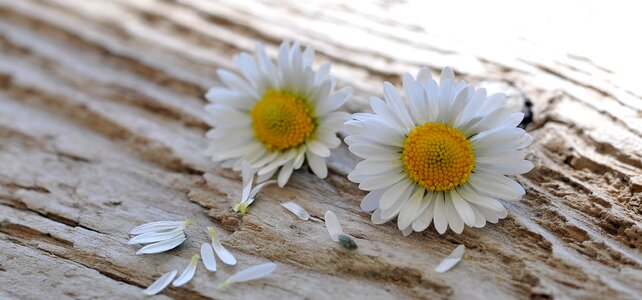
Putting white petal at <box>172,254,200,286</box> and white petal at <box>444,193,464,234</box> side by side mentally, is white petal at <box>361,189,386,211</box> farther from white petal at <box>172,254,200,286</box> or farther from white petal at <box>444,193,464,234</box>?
white petal at <box>172,254,200,286</box>

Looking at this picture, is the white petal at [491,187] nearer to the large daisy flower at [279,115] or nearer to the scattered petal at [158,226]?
the large daisy flower at [279,115]

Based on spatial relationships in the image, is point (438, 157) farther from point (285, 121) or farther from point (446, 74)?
point (285, 121)

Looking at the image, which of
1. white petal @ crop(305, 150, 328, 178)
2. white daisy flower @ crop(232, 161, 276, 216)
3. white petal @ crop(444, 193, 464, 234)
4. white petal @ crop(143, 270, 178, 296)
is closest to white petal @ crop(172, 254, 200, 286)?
white petal @ crop(143, 270, 178, 296)

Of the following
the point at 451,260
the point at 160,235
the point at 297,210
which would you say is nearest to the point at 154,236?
the point at 160,235

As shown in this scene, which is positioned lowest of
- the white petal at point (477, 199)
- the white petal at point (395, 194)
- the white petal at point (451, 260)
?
the white petal at point (451, 260)

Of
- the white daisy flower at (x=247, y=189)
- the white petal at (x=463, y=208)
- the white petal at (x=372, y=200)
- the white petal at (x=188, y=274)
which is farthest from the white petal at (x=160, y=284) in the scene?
the white petal at (x=463, y=208)

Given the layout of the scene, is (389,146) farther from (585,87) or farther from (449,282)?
(585,87)

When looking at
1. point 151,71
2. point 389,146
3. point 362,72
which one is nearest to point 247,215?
point 389,146
